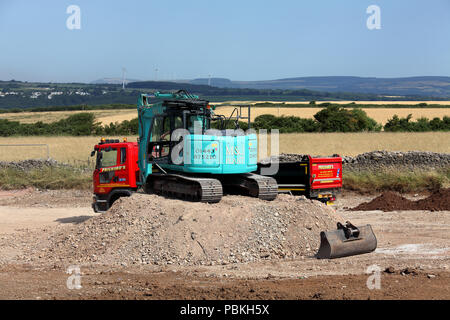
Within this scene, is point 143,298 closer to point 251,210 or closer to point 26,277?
point 26,277

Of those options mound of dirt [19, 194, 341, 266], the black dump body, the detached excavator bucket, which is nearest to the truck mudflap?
mound of dirt [19, 194, 341, 266]

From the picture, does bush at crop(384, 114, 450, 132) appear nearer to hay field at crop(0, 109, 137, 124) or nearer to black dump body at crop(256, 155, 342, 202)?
hay field at crop(0, 109, 137, 124)

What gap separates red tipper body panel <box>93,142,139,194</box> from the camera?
1568 cm

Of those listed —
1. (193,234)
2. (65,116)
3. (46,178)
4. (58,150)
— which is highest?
(65,116)

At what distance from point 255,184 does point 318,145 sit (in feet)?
72.8

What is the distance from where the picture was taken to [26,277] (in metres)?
10.0

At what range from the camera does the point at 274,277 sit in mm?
9461

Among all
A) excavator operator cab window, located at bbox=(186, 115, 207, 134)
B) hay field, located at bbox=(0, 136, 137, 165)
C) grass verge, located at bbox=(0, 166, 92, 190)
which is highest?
excavator operator cab window, located at bbox=(186, 115, 207, 134)

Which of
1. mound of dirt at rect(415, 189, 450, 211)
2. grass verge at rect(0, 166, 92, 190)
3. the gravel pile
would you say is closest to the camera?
mound of dirt at rect(415, 189, 450, 211)

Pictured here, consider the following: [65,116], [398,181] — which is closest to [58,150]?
[398,181]

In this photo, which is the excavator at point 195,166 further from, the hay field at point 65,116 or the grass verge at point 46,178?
the hay field at point 65,116

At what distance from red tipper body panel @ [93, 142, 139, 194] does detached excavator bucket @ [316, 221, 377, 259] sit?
22.3ft

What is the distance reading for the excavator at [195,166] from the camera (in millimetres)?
12211

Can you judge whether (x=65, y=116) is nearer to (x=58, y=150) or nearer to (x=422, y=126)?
(x=58, y=150)
